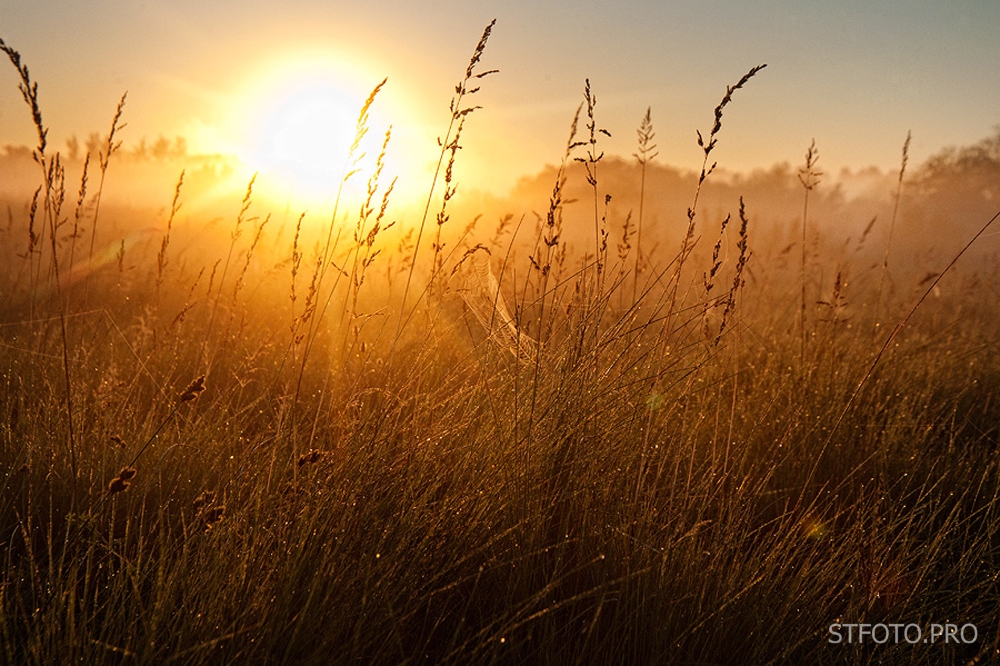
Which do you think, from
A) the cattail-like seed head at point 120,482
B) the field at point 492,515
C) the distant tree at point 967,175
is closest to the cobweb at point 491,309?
the field at point 492,515

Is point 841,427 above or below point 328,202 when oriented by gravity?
below

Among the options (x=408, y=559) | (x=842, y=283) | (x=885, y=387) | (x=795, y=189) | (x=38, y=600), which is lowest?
(x=38, y=600)

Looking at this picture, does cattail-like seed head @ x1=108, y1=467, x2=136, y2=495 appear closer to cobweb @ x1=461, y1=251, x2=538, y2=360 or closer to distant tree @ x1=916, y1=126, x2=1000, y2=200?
cobweb @ x1=461, y1=251, x2=538, y2=360

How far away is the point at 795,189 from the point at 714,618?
1494 inches

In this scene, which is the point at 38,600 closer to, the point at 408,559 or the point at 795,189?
the point at 408,559

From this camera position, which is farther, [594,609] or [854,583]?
[854,583]

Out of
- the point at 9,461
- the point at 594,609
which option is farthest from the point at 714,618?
the point at 9,461

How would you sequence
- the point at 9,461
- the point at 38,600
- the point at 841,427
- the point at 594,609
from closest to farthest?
the point at 38,600
the point at 594,609
the point at 9,461
the point at 841,427

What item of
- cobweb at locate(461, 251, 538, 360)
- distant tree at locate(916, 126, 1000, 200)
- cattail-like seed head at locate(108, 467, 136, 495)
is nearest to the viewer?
cattail-like seed head at locate(108, 467, 136, 495)

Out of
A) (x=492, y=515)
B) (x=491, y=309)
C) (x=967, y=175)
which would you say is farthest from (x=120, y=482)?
(x=967, y=175)

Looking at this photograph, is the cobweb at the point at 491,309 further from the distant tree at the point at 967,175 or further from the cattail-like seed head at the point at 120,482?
the distant tree at the point at 967,175

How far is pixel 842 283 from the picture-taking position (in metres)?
3.08

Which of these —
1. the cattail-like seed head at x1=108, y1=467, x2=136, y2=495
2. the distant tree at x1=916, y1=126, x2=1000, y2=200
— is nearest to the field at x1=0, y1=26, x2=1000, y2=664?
the cattail-like seed head at x1=108, y1=467, x2=136, y2=495

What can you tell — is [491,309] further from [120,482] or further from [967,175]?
[967,175]
